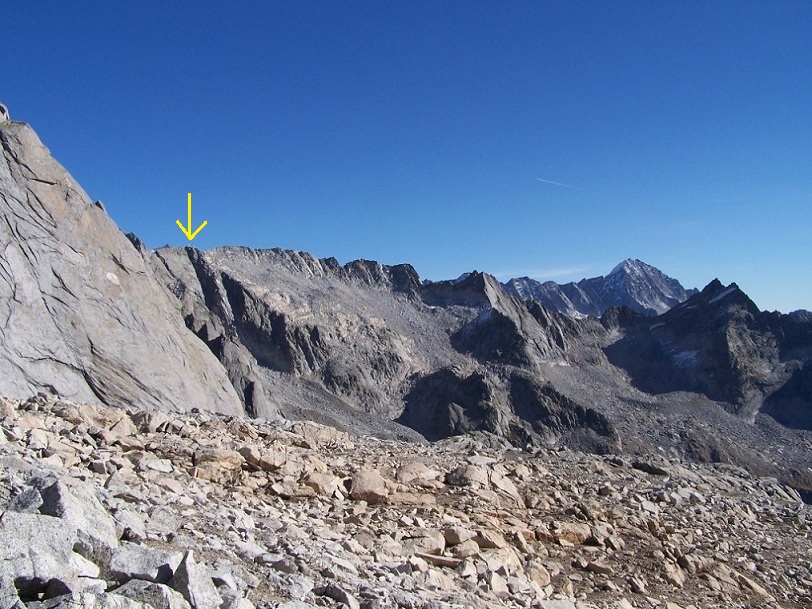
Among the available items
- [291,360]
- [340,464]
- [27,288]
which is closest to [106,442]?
[340,464]

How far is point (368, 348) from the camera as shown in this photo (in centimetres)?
11206

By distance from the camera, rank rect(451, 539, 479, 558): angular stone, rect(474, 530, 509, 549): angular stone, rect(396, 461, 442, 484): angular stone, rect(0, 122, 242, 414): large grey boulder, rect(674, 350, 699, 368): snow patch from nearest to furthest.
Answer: rect(451, 539, 479, 558): angular stone
rect(474, 530, 509, 549): angular stone
rect(396, 461, 442, 484): angular stone
rect(0, 122, 242, 414): large grey boulder
rect(674, 350, 699, 368): snow patch

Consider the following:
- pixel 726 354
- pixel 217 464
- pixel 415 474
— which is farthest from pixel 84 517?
pixel 726 354

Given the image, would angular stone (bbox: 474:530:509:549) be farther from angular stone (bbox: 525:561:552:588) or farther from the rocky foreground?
angular stone (bbox: 525:561:552:588)

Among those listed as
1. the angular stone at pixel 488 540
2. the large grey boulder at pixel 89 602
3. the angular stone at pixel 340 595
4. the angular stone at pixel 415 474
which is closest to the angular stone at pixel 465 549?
the angular stone at pixel 488 540

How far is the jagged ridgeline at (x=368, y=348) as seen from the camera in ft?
93.2

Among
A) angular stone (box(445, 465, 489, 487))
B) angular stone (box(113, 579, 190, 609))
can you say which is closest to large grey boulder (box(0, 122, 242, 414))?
angular stone (box(445, 465, 489, 487))

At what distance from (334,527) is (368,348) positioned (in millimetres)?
102063

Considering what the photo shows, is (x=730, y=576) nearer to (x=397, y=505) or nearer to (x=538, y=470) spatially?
(x=538, y=470)

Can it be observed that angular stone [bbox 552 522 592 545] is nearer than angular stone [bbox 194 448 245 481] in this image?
No

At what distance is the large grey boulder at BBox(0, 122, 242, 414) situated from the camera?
25.0 metres

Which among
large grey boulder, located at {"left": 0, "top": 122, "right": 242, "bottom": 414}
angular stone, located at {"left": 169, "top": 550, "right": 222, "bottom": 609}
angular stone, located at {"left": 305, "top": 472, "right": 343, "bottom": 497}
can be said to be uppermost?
large grey boulder, located at {"left": 0, "top": 122, "right": 242, "bottom": 414}

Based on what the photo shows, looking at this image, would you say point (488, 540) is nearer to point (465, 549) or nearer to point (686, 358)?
point (465, 549)

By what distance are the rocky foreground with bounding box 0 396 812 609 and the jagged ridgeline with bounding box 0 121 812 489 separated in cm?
1387
